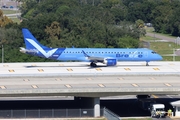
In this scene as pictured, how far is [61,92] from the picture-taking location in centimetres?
7825

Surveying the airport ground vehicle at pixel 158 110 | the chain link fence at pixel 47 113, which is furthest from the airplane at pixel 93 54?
the chain link fence at pixel 47 113

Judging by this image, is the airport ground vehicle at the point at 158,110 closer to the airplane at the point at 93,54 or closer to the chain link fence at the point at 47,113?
the chain link fence at the point at 47,113

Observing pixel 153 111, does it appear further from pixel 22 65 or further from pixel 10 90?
pixel 22 65

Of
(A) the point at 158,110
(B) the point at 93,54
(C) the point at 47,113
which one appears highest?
(B) the point at 93,54

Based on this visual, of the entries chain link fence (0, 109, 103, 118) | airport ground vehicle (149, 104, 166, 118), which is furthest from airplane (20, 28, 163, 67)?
chain link fence (0, 109, 103, 118)

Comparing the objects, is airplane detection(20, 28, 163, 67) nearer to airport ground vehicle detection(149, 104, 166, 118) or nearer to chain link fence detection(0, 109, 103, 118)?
airport ground vehicle detection(149, 104, 166, 118)

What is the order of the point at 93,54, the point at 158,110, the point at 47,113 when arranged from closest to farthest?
1. the point at 47,113
2. the point at 158,110
3. the point at 93,54

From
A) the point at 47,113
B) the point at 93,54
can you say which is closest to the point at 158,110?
the point at 47,113

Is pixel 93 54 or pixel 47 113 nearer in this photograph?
pixel 47 113

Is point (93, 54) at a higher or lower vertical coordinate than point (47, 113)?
higher

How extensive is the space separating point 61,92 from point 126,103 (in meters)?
14.3

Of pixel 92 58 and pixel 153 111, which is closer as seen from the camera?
pixel 153 111

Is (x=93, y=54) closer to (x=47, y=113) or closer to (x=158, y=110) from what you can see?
(x=158, y=110)

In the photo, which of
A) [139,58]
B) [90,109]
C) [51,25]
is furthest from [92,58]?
[51,25]
